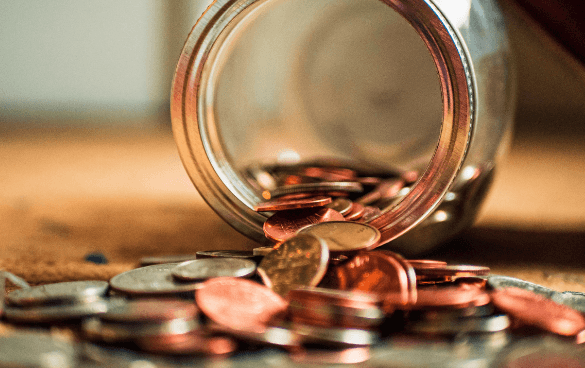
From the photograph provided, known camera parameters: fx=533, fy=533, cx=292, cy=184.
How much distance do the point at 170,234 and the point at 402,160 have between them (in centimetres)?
61

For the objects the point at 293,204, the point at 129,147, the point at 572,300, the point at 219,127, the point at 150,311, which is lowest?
the point at 572,300

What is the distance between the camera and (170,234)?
1.25 m

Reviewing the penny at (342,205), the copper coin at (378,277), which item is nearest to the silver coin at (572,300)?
the copper coin at (378,277)

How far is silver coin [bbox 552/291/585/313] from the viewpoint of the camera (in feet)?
2.24

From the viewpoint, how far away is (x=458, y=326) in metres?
0.60

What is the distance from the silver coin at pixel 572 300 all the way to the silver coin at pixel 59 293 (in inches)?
23.6

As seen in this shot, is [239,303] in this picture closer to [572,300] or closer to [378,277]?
[378,277]

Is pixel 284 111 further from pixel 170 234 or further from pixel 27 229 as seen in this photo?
pixel 27 229

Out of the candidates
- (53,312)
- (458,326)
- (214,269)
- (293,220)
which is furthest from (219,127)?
(458,326)

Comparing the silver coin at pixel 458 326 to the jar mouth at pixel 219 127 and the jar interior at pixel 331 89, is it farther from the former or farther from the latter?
the jar interior at pixel 331 89

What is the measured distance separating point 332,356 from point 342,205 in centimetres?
37

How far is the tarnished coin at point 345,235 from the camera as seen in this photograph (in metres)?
0.72

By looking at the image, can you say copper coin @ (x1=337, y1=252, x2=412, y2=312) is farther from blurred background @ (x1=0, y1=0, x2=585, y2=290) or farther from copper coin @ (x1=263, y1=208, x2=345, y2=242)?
blurred background @ (x1=0, y1=0, x2=585, y2=290)

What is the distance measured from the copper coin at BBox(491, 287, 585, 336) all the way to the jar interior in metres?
0.63
